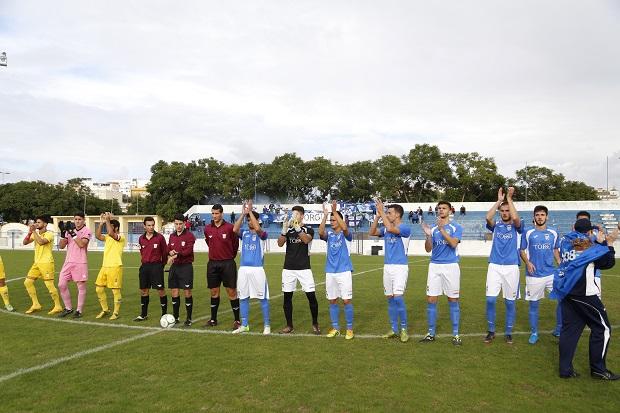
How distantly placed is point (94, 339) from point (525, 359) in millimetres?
6839

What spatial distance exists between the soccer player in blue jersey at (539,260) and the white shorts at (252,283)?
4572 millimetres

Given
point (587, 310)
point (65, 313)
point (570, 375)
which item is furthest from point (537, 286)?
point (65, 313)

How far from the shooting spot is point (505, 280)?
7.69m

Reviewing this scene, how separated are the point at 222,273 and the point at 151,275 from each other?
1.70m

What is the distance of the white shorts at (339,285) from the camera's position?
316 inches

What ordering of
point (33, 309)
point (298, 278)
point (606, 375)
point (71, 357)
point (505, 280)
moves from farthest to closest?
1. point (33, 309)
2. point (298, 278)
3. point (505, 280)
4. point (71, 357)
5. point (606, 375)

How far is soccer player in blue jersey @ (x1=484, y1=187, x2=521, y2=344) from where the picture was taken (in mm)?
7664

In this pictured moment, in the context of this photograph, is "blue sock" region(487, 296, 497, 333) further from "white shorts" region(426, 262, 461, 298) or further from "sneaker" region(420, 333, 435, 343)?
"sneaker" region(420, 333, 435, 343)

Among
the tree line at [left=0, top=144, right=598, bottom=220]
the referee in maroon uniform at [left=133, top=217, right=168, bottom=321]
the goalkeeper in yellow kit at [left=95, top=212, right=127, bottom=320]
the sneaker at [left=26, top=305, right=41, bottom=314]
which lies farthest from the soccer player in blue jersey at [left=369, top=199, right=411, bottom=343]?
the tree line at [left=0, top=144, right=598, bottom=220]

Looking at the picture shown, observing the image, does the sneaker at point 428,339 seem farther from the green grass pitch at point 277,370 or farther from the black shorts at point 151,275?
the black shorts at point 151,275

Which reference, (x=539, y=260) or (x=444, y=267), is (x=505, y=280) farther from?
(x=444, y=267)

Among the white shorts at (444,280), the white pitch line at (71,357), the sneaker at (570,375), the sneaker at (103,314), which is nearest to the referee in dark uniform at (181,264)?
the white pitch line at (71,357)

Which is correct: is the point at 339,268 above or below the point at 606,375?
above

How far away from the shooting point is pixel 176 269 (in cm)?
924
